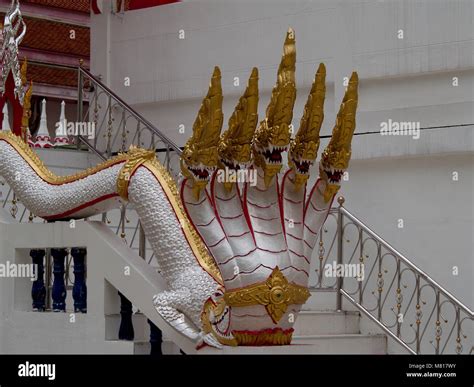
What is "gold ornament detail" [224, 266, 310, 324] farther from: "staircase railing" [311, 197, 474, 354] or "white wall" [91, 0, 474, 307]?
"white wall" [91, 0, 474, 307]

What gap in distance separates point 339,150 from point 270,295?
969 mm

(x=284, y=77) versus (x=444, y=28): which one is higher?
(x=444, y=28)

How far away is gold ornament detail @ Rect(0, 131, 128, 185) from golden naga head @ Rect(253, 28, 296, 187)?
132 centimetres

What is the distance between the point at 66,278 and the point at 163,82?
3.12m

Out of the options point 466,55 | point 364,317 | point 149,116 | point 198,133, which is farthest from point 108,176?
point 149,116

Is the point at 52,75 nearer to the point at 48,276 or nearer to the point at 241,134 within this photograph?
the point at 48,276

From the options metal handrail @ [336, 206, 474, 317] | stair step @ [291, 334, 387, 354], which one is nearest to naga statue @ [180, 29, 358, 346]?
stair step @ [291, 334, 387, 354]

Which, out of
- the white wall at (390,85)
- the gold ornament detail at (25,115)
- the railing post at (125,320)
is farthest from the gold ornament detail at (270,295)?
the gold ornament detail at (25,115)

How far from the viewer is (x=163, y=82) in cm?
1194

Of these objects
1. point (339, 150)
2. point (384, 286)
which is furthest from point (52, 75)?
point (339, 150)

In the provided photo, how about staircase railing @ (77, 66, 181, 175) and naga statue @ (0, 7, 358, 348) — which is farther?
staircase railing @ (77, 66, 181, 175)

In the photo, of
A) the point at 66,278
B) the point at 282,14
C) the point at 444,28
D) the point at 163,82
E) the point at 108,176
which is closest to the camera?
the point at 108,176

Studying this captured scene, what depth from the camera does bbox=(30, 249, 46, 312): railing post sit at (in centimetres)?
904

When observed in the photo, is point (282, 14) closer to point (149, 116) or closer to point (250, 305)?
point (149, 116)
